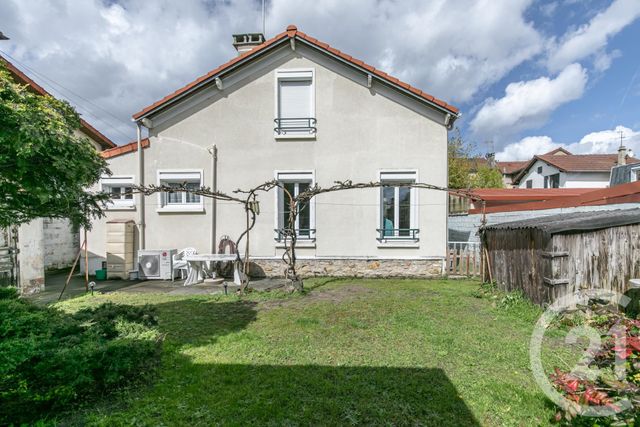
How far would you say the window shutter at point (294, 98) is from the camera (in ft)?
31.5

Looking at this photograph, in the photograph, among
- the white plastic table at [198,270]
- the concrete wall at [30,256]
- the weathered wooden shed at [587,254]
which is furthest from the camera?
the white plastic table at [198,270]

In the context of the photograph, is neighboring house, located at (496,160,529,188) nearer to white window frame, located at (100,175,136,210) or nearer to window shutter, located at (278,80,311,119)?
window shutter, located at (278,80,311,119)

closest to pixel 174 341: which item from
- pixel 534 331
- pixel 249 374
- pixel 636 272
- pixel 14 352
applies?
pixel 249 374

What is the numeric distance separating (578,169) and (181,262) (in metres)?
34.4

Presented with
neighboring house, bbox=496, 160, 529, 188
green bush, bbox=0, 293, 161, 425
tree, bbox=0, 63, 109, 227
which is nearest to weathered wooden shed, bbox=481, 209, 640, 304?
green bush, bbox=0, 293, 161, 425

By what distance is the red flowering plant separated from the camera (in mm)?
2109

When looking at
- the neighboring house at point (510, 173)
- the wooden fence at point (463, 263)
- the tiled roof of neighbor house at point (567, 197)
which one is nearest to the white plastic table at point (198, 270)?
the wooden fence at point (463, 263)

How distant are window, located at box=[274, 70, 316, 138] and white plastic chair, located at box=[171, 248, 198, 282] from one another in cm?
447

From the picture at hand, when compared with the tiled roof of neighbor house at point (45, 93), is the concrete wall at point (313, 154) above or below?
below

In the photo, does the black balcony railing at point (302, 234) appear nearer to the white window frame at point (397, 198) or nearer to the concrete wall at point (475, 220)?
the white window frame at point (397, 198)

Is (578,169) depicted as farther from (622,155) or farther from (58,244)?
(58,244)

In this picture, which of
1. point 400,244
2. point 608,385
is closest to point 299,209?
point 400,244

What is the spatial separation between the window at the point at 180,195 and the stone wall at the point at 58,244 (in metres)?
3.64

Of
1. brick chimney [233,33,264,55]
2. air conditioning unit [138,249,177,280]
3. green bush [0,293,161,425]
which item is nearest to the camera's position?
green bush [0,293,161,425]
